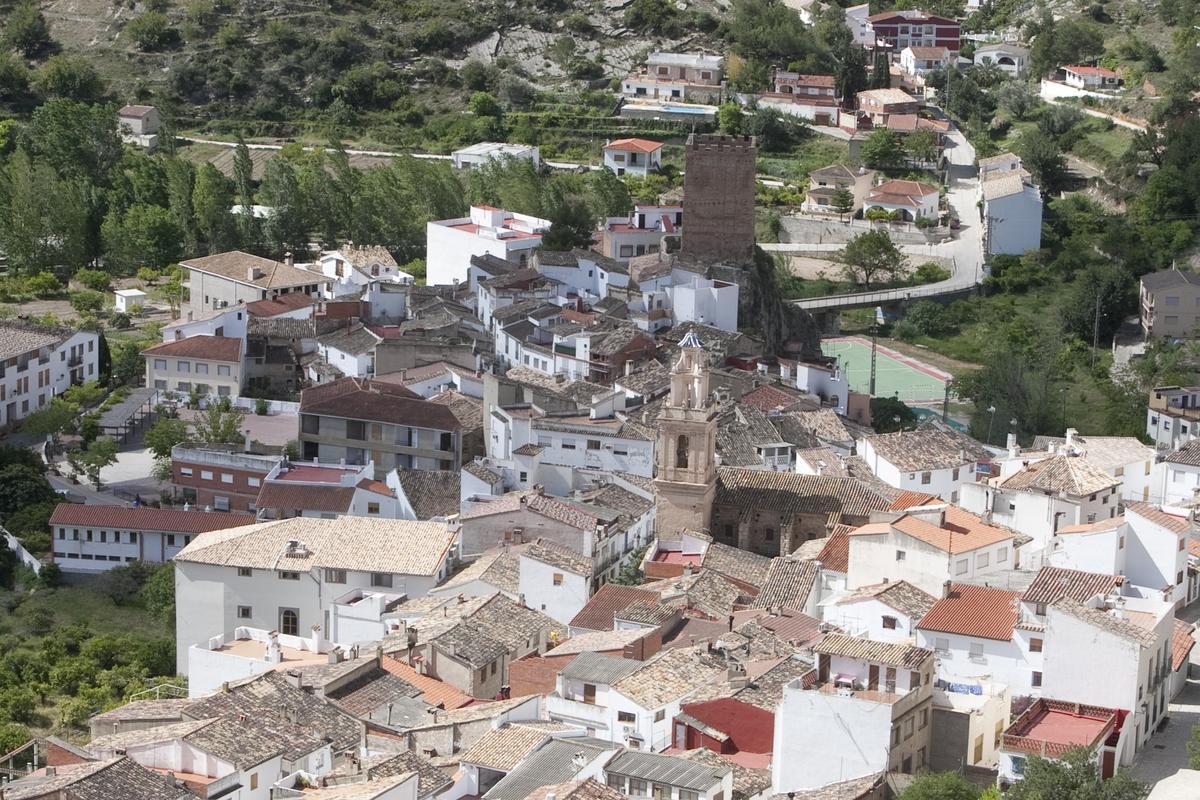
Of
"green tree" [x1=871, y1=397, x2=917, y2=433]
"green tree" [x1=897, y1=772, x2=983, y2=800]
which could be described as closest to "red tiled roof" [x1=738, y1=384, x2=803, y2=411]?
"green tree" [x1=871, y1=397, x2=917, y2=433]

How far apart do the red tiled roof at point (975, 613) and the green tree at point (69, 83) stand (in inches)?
1764

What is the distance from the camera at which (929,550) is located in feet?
84.1

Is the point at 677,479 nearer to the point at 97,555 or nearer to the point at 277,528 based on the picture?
the point at 277,528

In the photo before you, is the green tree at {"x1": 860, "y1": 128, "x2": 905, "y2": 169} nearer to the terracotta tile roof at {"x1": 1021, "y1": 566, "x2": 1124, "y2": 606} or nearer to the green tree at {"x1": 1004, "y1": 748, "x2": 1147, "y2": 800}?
the terracotta tile roof at {"x1": 1021, "y1": 566, "x2": 1124, "y2": 606}

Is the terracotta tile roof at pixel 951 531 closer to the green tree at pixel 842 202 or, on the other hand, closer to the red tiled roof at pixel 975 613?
the red tiled roof at pixel 975 613

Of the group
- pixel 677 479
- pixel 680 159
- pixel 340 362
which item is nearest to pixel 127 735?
pixel 677 479

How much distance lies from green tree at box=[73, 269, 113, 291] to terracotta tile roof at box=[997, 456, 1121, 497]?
24.6 m

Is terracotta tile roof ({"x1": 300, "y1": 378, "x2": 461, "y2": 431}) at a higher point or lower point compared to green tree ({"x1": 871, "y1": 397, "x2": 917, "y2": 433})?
higher

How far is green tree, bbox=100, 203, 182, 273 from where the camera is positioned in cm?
4900

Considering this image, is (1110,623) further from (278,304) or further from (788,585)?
(278,304)

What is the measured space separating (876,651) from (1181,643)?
12.7 feet

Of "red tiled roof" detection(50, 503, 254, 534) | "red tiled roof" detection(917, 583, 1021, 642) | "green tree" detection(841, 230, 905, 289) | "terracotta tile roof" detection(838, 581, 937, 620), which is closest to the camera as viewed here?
"red tiled roof" detection(917, 583, 1021, 642)

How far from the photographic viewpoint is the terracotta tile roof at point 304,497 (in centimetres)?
3250

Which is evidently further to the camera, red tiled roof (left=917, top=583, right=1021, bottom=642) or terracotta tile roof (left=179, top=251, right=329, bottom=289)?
terracotta tile roof (left=179, top=251, right=329, bottom=289)
